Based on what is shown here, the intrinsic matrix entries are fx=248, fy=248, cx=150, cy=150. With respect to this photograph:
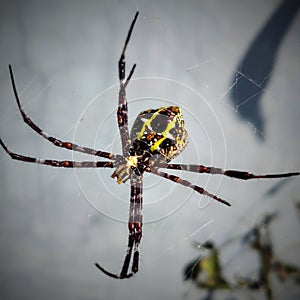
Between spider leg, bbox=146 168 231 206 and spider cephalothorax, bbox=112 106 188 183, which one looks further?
spider cephalothorax, bbox=112 106 188 183

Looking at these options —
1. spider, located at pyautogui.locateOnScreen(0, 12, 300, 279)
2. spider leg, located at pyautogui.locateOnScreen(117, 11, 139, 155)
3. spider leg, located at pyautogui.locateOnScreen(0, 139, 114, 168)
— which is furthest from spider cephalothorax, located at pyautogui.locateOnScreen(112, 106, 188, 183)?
spider leg, located at pyautogui.locateOnScreen(0, 139, 114, 168)

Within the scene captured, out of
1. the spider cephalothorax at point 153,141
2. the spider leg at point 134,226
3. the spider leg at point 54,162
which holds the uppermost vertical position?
the spider cephalothorax at point 153,141

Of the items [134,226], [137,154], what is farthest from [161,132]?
[134,226]

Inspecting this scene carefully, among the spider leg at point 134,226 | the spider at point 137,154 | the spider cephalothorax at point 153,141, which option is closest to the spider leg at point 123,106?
the spider at point 137,154

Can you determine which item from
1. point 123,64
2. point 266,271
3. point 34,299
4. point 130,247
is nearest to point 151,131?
point 123,64

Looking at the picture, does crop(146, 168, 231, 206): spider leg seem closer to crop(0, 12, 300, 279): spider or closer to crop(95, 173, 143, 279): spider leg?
crop(0, 12, 300, 279): spider

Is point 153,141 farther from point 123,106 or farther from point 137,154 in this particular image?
point 123,106

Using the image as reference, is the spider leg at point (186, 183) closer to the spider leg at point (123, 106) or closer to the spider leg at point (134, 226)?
the spider leg at point (134, 226)
